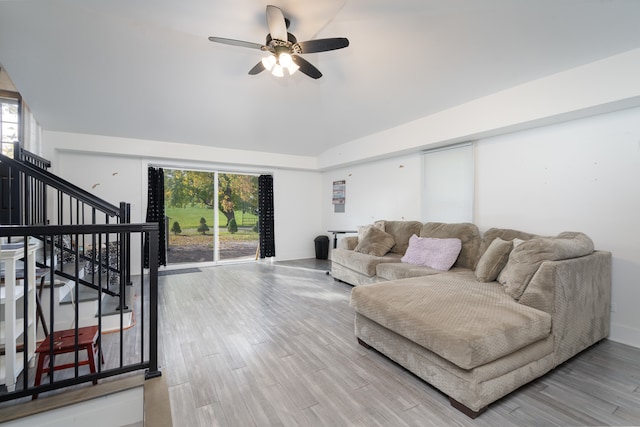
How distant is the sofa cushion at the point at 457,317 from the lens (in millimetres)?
1666

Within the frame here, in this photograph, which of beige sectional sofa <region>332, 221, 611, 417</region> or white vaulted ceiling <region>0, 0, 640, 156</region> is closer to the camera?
beige sectional sofa <region>332, 221, 611, 417</region>

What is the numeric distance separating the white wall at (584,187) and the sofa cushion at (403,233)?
105 cm

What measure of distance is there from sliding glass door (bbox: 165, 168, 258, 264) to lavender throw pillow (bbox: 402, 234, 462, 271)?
3835mm

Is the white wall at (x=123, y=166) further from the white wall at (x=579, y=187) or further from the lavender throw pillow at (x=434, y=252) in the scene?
the white wall at (x=579, y=187)

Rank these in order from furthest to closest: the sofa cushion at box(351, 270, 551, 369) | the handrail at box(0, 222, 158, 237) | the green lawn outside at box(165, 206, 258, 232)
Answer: the green lawn outside at box(165, 206, 258, 232) → the sofa cushion at box(351, 270, 551, 369) → the handrail at box(0, 222, 158, 237)

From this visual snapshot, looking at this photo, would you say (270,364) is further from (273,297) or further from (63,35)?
(63,35)

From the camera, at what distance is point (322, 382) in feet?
6.59

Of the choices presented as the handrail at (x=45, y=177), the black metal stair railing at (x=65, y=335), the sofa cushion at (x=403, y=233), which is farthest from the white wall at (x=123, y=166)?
the sofa cushion at (x=403, y=233)

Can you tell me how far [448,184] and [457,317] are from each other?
274 centimetres

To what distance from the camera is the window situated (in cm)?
413

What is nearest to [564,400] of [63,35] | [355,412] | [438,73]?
[355,412]

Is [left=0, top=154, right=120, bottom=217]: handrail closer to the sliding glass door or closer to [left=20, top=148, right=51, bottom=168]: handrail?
[left=20, top=148, right=51, bottom=168]: handrail

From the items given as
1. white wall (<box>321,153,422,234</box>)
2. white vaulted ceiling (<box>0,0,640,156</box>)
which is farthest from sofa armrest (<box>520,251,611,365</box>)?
white wall (<box>321,153,422,234</box>)

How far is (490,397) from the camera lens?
5.57 ft
